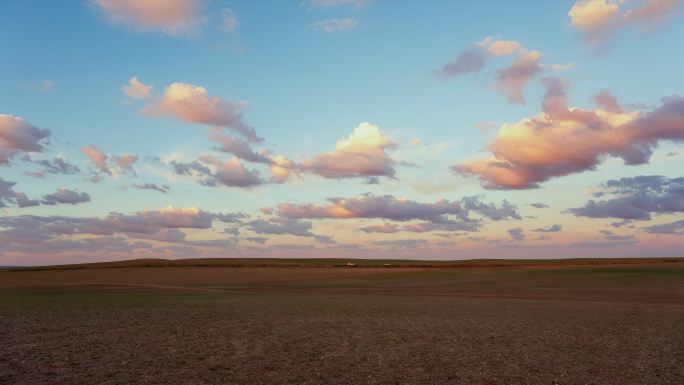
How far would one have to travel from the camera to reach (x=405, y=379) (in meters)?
14.8

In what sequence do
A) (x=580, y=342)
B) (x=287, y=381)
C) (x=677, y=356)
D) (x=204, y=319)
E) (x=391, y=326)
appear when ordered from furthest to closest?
1. (x=204, y=319)
2. (x=391, y=326)
3. (x=580, y=342)
4. (x=677, y=356)
5. (x=287, y=381)

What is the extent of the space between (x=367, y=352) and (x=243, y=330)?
24.0 ft

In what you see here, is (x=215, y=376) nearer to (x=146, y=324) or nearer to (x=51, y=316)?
(x=146, y=324)

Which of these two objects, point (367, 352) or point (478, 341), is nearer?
point (367, 352)

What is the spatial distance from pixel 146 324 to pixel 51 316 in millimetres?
6868

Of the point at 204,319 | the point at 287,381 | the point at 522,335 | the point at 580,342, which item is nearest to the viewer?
the point at 287,381

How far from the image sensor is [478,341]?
20.9m

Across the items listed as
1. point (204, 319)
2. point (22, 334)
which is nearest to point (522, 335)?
point (204, 319)

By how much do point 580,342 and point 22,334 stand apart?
73.5 ft

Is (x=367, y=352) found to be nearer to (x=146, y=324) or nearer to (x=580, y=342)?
(x=580, y=342)

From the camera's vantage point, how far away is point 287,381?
1459cm

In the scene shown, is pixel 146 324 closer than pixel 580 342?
No

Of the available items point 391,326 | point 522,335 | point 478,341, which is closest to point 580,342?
point 522,335

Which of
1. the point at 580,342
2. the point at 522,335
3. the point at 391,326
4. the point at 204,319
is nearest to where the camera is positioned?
the point at 580,342
